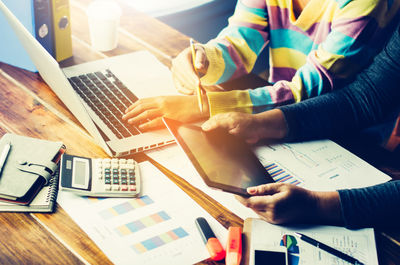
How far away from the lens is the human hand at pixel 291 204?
80 centimetres

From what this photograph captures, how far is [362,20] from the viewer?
3.49 ft

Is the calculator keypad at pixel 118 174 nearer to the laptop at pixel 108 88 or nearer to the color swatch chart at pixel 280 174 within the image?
the laptop at pixel 108 88

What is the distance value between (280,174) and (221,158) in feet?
0.47

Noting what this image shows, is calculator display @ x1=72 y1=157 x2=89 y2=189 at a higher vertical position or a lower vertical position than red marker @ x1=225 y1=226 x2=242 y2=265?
higher

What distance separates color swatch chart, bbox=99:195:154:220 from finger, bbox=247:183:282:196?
20cm

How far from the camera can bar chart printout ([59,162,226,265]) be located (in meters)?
0.72

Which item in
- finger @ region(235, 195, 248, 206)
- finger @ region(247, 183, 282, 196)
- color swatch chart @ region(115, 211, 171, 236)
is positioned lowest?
color swatch chart @ region(115, 211, 171, 236)

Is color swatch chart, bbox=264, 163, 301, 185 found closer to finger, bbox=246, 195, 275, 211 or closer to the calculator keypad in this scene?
finger, bbox=246, 195, 275, 211

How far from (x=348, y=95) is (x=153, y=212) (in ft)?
2.13

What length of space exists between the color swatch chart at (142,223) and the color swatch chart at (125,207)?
33mm

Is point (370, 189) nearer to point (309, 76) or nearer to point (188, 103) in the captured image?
point (309, 76)

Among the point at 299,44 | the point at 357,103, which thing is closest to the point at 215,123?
the point at 357,103

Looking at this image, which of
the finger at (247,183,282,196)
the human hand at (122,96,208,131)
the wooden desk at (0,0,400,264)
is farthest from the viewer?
the human hand at (122,96,208,131)

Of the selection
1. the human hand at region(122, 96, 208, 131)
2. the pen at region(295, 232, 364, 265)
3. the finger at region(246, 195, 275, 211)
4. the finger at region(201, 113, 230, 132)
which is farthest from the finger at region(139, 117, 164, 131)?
the pen at region(295, 232, 364, 265)
